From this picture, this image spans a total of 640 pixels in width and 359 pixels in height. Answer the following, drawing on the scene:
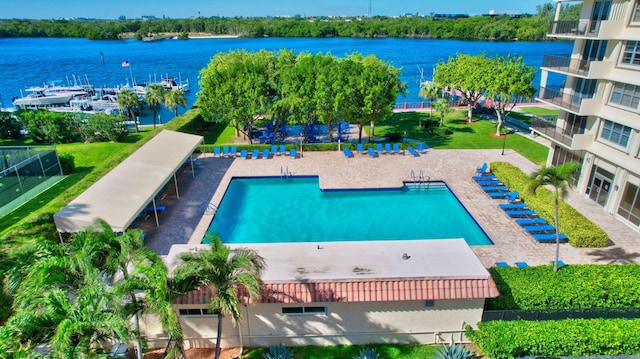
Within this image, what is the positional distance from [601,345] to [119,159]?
90.0 feet

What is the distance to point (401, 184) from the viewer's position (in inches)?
1102

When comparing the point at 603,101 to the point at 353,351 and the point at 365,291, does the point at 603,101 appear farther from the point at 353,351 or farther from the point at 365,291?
the point at 353,351

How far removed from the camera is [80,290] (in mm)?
9273

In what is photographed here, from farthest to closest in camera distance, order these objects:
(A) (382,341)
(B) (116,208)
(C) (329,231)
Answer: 1. (C) (329,231)
2. (B) (116,208)
3. (A) (382,341)

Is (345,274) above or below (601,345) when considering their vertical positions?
above

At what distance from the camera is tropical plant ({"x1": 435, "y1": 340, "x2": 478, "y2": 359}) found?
43.3 feet

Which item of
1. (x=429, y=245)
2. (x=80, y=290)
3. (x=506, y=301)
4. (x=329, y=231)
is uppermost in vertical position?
(x=80, y=290)

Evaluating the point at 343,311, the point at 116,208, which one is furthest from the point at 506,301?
the point at 116,208

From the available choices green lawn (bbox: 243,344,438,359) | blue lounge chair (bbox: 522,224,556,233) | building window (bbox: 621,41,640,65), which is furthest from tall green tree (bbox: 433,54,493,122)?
green lawn (bbox: 243,344,438,359)

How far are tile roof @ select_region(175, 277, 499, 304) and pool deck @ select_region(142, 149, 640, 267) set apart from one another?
598 centimetres

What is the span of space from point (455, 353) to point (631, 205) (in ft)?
53.6

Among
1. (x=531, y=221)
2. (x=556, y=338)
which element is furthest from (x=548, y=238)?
(x=556, y=338)

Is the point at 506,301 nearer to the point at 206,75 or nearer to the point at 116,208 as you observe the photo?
the point at 116,208

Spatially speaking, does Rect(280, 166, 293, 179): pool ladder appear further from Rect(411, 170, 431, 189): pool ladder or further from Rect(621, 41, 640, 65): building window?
Rect(621, 41, 640, 65): building window
